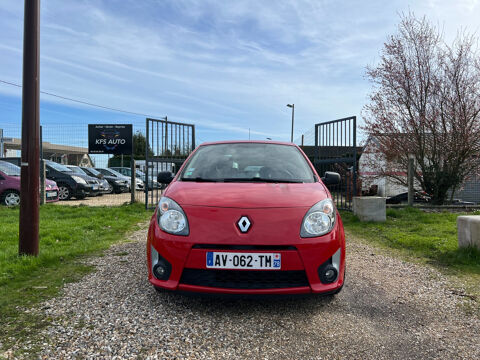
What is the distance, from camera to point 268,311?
110 inches

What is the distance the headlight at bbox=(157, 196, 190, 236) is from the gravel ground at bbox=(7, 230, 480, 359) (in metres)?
0.66

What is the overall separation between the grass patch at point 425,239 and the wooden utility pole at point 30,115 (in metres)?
4.65

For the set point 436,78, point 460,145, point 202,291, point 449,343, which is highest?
point 436,78

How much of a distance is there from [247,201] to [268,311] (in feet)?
2.96

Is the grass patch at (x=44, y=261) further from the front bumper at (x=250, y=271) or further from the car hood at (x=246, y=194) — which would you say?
the car hood at (x=246, y=194)

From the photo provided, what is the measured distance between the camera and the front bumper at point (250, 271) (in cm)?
251

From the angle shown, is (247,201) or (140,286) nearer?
(247,201)

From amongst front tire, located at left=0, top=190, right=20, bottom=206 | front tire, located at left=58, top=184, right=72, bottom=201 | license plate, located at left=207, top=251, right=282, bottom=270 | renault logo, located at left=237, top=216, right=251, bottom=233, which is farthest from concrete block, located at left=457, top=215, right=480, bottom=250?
front tire, located at left=58, top=184, right=72, bottom=201

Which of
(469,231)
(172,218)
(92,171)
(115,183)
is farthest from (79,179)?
(469,231)

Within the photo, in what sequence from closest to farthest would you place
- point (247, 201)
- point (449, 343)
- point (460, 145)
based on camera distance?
1. point (449, 343)
2. point (247, 201)
3. point (460, 145)

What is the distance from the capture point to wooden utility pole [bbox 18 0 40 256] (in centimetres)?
389

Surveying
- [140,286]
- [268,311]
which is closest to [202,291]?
[268,311]

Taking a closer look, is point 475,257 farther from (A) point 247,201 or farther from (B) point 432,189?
(B) point 432,189

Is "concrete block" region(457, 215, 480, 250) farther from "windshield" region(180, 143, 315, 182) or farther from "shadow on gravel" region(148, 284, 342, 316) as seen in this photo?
"shadow on gravel" region(148, 284, 342, 316)
